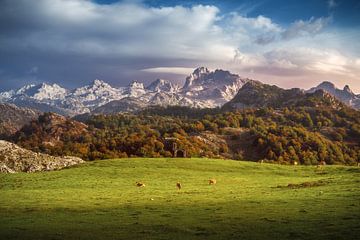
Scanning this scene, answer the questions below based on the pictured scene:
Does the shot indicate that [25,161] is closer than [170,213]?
No

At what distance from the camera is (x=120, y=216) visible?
31.1 metres

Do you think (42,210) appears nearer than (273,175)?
Yes

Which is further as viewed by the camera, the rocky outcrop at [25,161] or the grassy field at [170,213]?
the rocky outcrop at [25,161]

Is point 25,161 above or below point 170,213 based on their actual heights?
above

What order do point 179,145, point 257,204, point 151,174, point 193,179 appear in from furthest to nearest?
point 179,145, point 151,174, point 193,179, point 257,204

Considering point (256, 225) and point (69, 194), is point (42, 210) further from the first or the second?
point (256, 225)

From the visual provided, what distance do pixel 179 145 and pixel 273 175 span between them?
403 ft

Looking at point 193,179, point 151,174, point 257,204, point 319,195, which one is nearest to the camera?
point 257,204

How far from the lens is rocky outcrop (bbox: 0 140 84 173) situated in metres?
78.1

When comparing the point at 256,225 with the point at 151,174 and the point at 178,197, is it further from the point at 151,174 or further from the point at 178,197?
the point at 151,174

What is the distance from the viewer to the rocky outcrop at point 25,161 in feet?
256

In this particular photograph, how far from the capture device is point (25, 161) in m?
80.6

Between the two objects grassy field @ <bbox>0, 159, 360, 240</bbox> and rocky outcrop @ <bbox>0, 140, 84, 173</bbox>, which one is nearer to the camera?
grassy field @ <bbox>0, 159, 360, 240</bbox>

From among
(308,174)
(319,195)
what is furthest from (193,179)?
(319,195)
